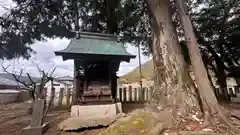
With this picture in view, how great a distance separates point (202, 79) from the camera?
2717 mm

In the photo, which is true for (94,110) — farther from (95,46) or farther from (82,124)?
(95,46)

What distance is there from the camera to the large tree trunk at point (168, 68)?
111 inches

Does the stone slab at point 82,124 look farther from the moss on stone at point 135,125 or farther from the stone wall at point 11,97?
the stone wall at point 11,97

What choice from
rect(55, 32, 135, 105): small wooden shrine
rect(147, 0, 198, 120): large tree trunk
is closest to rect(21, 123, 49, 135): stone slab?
rect(55, 32, 135, 105): small wooden shrine

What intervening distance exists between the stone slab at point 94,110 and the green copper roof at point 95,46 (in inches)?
61.3

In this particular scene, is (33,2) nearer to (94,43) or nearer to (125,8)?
(94,43)

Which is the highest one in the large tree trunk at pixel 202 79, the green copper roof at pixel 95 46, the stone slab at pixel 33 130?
the green copper roof at pixel 95 46

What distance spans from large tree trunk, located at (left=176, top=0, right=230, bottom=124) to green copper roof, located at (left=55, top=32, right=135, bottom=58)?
1.69m

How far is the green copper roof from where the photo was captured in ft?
13.0

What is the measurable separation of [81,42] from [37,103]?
2293 millimetres

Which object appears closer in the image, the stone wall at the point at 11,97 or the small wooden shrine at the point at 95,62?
the small wooden shrine at the point at 95,62

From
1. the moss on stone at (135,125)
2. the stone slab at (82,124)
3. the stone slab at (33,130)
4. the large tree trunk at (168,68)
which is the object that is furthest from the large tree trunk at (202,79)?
Answer: the stone slab at (33,130)

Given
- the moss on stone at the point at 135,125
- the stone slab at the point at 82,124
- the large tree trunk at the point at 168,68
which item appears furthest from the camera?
the stone slab at the point at 82,124

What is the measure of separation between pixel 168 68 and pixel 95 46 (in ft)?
8.02
